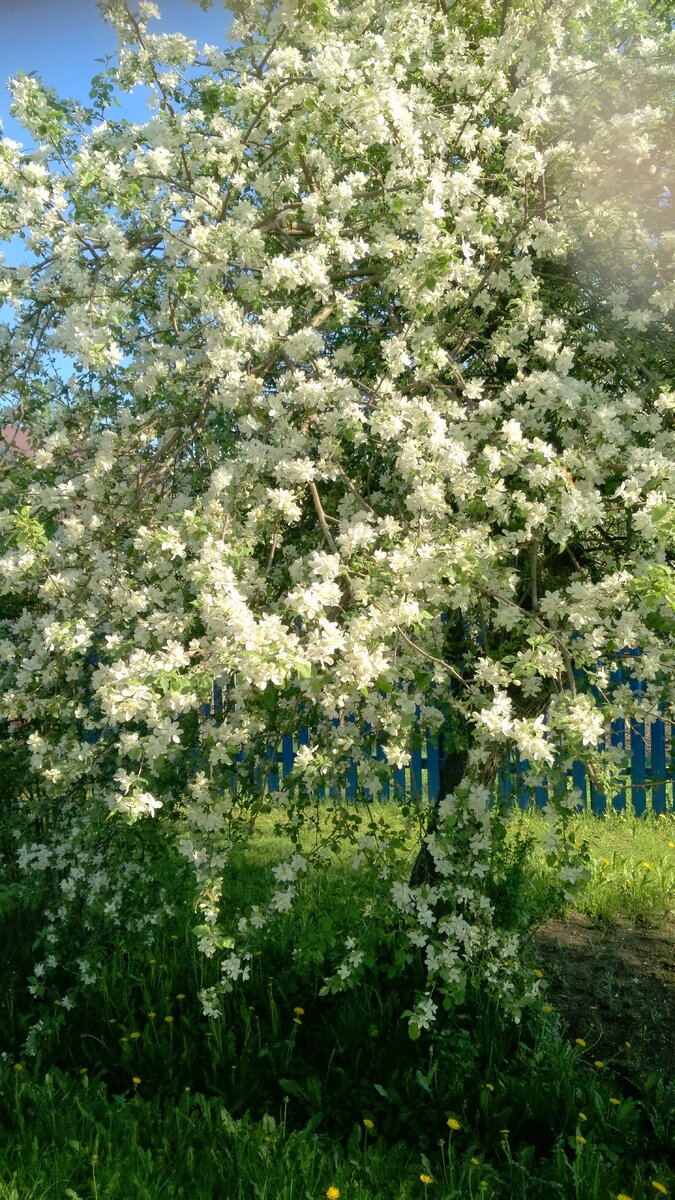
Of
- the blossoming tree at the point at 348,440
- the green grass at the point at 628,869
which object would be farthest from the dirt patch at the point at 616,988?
the blossoming tree at the point at 348,440

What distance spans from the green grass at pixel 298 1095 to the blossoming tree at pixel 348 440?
0.35 meters

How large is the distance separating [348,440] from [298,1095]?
2.18 meters

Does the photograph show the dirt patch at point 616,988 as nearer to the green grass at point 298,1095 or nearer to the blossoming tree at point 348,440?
the green grass at point 298,1095

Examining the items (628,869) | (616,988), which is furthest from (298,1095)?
Answer: (628,869)

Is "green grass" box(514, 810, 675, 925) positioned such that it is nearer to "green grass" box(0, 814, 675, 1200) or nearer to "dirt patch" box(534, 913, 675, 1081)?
"dirt patch" box(534, 913, 675, 1081)

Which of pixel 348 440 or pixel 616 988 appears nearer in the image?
pixel 348 440

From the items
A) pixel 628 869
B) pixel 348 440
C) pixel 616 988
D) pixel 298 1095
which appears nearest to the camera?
pixel 348 440

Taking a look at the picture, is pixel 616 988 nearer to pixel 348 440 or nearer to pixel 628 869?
pixel 628 869

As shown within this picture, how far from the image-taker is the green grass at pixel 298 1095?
2932 mm

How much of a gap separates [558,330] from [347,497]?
0.93 m

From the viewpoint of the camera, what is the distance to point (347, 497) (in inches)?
137

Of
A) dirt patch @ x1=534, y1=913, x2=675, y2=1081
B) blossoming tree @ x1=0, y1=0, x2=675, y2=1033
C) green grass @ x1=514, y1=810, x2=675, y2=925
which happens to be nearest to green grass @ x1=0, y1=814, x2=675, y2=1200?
dirt patch @ x1=534, y1=913, x2=675, y2=1081

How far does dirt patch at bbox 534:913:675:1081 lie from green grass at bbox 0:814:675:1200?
6.1 inches

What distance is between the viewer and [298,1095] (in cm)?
341
